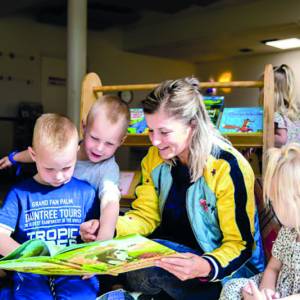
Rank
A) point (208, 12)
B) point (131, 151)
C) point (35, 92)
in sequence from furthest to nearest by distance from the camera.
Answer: point (131, 151) < point (35, 92) < point (208, 12)

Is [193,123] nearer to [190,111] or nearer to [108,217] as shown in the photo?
[190,111]

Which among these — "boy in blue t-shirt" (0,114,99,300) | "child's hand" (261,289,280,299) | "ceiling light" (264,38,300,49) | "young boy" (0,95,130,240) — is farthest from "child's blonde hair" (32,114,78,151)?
"ceiling light" (264,38,300,49)

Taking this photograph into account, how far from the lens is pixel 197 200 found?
1.66m

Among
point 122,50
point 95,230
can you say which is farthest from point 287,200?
point 122,50

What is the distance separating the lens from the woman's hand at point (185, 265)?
141 cm

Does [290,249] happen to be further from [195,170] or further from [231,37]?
[231,37]

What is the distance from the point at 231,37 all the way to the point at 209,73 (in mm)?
2588

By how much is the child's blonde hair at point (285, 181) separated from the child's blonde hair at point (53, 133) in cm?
70

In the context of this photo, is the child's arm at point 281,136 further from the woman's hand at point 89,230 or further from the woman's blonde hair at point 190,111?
the woman's hand at point 89,230

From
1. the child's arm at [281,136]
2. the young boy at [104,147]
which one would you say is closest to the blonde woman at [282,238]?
the young boy at [104,147]

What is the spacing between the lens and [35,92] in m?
8.59

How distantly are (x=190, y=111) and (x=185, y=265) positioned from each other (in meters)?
0.55

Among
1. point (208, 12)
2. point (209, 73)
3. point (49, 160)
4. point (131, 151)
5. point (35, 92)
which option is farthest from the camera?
point (209, 73)

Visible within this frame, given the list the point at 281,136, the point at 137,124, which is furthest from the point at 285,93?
the point at 137,124
